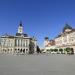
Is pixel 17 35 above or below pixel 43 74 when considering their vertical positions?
above

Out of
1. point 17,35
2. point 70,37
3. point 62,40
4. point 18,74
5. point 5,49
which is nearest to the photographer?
point 18,74

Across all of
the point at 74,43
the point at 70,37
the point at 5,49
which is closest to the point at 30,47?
the point at 5,49

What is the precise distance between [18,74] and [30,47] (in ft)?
583

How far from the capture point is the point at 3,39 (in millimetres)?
181250

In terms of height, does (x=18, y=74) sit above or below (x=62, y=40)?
below

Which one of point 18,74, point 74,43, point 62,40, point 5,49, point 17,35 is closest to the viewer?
point 18,74

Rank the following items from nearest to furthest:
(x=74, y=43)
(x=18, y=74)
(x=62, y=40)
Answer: (x=18, y=74)
(x=74, y=43)
(x=62, y=40)

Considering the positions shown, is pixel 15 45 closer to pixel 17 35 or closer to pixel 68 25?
pixel 17 35

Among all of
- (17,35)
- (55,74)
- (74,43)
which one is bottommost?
(55,74)

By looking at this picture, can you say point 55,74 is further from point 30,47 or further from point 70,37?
point 30,47

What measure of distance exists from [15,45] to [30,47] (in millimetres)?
15088

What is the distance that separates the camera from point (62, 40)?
164 meters

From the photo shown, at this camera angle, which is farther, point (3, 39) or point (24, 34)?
point (24, 34)

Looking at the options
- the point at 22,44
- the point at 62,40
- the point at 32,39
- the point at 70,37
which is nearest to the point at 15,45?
the point at 22,44
